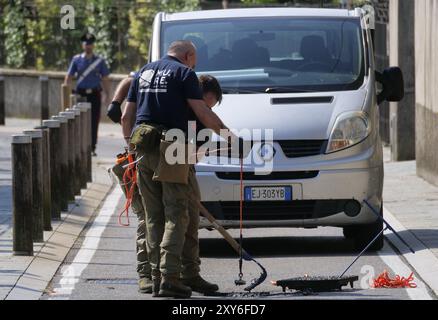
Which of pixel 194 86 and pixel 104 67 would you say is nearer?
pixel 194 86

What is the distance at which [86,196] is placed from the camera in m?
17.8

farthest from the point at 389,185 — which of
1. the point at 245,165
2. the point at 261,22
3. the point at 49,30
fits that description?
the point at 49,30

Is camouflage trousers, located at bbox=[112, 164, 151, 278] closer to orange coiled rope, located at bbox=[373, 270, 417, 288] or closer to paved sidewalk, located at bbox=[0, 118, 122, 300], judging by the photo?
paved sidewalk, located at bbox=[0, 118, 122, 300]

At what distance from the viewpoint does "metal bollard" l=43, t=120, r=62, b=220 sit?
1517cm

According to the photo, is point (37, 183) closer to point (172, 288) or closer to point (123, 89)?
point (123, 89)

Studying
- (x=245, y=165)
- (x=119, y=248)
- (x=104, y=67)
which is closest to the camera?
(x=245, y=165)

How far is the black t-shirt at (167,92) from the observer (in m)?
10.5

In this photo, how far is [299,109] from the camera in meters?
13.0

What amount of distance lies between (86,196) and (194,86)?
748cm

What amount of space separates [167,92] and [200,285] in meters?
1.38

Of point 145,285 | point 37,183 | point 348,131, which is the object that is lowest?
point 145,285

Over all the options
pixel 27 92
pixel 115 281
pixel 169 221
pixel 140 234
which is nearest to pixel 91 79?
pixel 27 92
